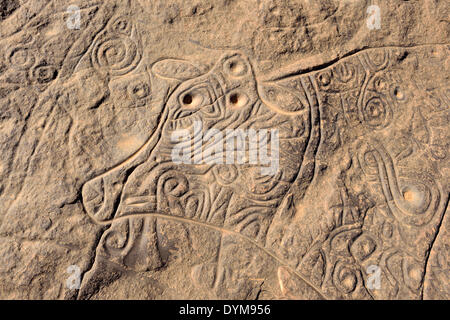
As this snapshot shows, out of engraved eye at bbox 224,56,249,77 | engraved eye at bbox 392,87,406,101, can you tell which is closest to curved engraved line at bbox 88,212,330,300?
engraved eye at bbox 224,56,249,77

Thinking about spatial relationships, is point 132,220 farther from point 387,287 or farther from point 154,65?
point 387,287

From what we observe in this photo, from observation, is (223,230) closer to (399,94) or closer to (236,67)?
(236,67)

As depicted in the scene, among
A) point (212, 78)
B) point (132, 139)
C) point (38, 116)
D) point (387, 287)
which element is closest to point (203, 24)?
point (212, 78)

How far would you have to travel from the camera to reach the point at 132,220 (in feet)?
6.95

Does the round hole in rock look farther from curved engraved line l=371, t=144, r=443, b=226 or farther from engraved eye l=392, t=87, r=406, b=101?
engraved eye l=392, t=87, r=406, b=101

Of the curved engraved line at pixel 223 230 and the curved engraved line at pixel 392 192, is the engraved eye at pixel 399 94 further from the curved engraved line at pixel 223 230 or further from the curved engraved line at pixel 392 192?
the curved engraved line at pixel 223 230

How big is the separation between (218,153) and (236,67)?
0.55 m

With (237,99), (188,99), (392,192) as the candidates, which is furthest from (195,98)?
(392,192)

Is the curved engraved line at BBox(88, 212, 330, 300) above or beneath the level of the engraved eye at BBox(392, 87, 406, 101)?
beneath

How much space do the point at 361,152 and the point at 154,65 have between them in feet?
4.33

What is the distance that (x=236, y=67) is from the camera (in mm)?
2369

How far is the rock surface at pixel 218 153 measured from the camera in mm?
2105

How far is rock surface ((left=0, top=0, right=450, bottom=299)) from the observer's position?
2105 millimetres

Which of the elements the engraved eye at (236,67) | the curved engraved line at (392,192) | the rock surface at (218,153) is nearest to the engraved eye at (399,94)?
the rock surface at (218,153)
